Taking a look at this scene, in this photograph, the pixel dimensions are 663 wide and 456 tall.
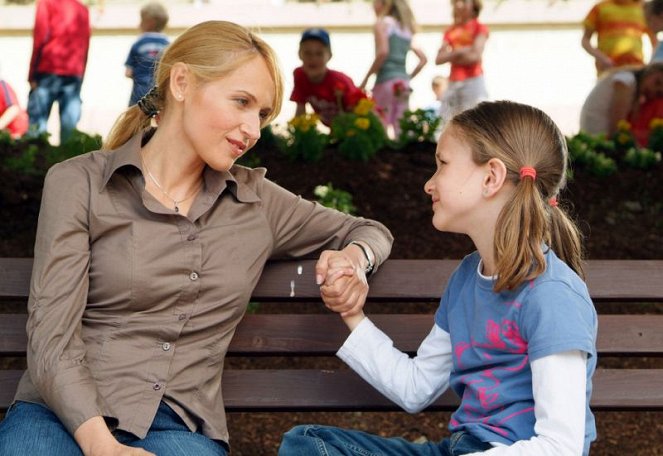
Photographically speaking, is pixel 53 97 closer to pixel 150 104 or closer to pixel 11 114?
pixel 11 114

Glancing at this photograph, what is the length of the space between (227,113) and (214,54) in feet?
0.56

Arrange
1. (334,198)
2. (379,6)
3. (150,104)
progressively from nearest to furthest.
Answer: (150,104) < (334,198) < (379,6)

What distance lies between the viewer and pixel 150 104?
3.34m

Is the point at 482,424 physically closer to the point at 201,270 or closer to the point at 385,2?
the point at 201,270

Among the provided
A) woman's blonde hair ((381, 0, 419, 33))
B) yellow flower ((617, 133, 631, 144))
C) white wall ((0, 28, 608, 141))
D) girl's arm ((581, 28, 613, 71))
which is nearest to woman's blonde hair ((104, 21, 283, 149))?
yellow flower ((617, 133, 631, 144))

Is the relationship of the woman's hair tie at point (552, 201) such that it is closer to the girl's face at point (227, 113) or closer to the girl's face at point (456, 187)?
the girl's face at point (456, 187)

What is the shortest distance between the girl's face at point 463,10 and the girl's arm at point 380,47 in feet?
1.78

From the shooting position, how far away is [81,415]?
285 centimetres

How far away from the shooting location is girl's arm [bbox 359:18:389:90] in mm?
8602

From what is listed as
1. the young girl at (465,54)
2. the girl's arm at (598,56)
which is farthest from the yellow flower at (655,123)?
the young girl at (465,54)

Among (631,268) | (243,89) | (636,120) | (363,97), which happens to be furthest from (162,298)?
(636,120)

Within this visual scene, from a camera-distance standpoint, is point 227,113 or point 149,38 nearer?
point 227,113

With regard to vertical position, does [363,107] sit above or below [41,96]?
above

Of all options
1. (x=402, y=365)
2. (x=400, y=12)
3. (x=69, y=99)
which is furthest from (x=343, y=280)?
(x=400, y=12)
